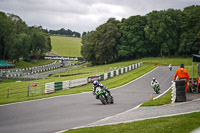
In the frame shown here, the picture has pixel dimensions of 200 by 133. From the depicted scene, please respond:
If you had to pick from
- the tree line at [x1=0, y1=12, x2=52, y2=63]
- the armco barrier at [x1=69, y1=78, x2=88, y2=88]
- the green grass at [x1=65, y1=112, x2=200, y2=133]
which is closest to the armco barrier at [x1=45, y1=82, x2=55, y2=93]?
the armco barrier at [x1=69, y1=78, x2=88, y2=88]

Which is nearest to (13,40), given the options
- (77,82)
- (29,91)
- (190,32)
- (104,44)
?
(104,44)

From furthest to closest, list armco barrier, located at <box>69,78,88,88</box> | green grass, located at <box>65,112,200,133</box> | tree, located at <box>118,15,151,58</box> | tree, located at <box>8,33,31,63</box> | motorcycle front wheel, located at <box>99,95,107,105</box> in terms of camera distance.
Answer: tree, located at <box>8,33,31,63</box>, tree, located at <box>118,15,151,58</box>, armco barrier, located at <box>69,78,88,88</box>, motorcycle front wheel, located at <box>99,95,107,105</box>, green grass, located at <box>65,112,200,133</box>

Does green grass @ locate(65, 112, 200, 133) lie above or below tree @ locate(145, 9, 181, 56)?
below

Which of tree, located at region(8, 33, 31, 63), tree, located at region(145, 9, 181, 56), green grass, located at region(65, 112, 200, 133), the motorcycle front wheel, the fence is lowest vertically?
the fence

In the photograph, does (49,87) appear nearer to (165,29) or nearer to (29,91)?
(29,91)

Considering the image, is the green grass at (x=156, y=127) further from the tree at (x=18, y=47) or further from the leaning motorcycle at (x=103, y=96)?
the tree at (x=18, y=47)

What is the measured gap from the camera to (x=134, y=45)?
90.6 m

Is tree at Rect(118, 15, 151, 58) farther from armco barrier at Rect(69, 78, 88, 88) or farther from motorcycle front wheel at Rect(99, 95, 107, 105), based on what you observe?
motorcycle front wheel at Rect(99, 95, 107, 105)

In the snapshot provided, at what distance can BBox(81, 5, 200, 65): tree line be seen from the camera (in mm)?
83125

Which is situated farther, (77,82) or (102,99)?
(77,82)

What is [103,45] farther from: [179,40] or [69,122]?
[69,122]

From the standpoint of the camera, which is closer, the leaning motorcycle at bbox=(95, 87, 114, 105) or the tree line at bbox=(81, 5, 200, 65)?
the leaning motorcycle at bbox=(95, 87, 114, 105)

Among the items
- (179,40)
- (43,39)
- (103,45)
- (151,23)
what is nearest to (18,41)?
(43,39)

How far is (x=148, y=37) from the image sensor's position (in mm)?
87375
